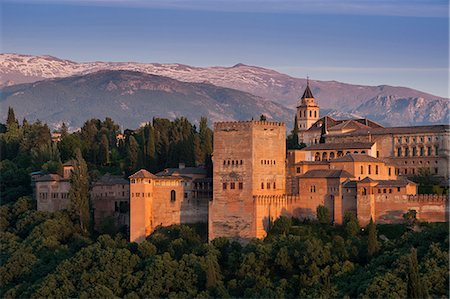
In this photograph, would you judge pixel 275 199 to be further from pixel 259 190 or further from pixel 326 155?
pixel 326 155

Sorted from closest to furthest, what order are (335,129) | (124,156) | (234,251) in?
(234,251) → (335,129) → (124,156)

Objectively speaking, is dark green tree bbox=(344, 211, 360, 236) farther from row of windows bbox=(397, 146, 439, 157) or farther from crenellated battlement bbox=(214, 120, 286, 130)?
row of windows bbox=(397, 146, 439, 157)

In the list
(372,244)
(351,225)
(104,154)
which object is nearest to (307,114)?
(104,154)

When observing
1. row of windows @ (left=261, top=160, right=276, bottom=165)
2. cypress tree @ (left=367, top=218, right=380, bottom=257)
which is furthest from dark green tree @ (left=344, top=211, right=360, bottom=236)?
row of windows @ (left=261, top=160, right=276, bottom=165)

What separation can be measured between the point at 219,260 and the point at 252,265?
2.25 m

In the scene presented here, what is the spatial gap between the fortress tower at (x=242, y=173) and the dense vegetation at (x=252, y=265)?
1.11 m

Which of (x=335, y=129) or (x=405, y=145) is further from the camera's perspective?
(x=335, y=129)

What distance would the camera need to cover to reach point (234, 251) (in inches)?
1991

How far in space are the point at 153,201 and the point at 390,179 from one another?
12329mm

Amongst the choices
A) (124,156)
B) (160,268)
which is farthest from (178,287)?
(124,156)

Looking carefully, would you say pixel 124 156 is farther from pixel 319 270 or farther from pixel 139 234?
pixel 319 270

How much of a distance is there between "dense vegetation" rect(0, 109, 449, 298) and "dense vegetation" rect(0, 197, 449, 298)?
49mm

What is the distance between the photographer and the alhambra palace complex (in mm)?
51281

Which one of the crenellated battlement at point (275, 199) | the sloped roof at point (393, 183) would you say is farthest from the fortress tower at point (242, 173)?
the sloped roof at point (393, 183)
